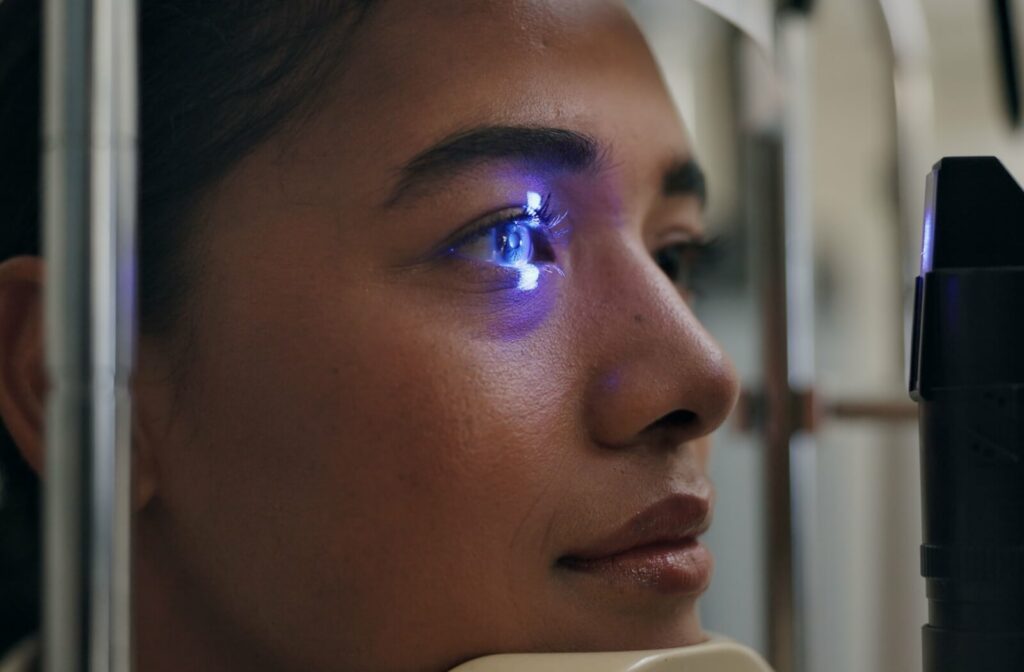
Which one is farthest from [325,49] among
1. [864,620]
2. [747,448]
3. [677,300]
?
[864,620]

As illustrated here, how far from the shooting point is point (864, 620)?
66.4 inches

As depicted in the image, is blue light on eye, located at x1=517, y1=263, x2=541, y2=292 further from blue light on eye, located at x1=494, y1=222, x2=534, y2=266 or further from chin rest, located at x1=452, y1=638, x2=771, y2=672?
chin rest, located at x1=452, y1=638, x2=771, y2=672

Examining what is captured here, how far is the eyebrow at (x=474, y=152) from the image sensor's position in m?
0.61

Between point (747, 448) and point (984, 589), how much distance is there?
2.07ft

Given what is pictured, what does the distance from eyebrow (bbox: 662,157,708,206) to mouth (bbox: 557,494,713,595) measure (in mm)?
170

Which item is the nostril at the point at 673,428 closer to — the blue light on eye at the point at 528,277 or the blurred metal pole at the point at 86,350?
the blue light on eye at the point at 528,277

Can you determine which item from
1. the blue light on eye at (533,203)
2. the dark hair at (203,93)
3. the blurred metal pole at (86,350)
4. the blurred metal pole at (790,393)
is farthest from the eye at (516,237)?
the blurred metal pole at (790,393)

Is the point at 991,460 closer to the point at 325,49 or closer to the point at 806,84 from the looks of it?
the point at 325,49

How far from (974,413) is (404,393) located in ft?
0.81

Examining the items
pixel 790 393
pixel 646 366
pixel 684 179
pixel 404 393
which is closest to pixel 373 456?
pixel 404 393

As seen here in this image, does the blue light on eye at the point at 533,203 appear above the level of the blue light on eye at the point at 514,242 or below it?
above

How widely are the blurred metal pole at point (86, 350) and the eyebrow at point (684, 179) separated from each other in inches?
12.4

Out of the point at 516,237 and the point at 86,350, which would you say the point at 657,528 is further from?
the point at 86,350

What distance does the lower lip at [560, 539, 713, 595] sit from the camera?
60 cm
